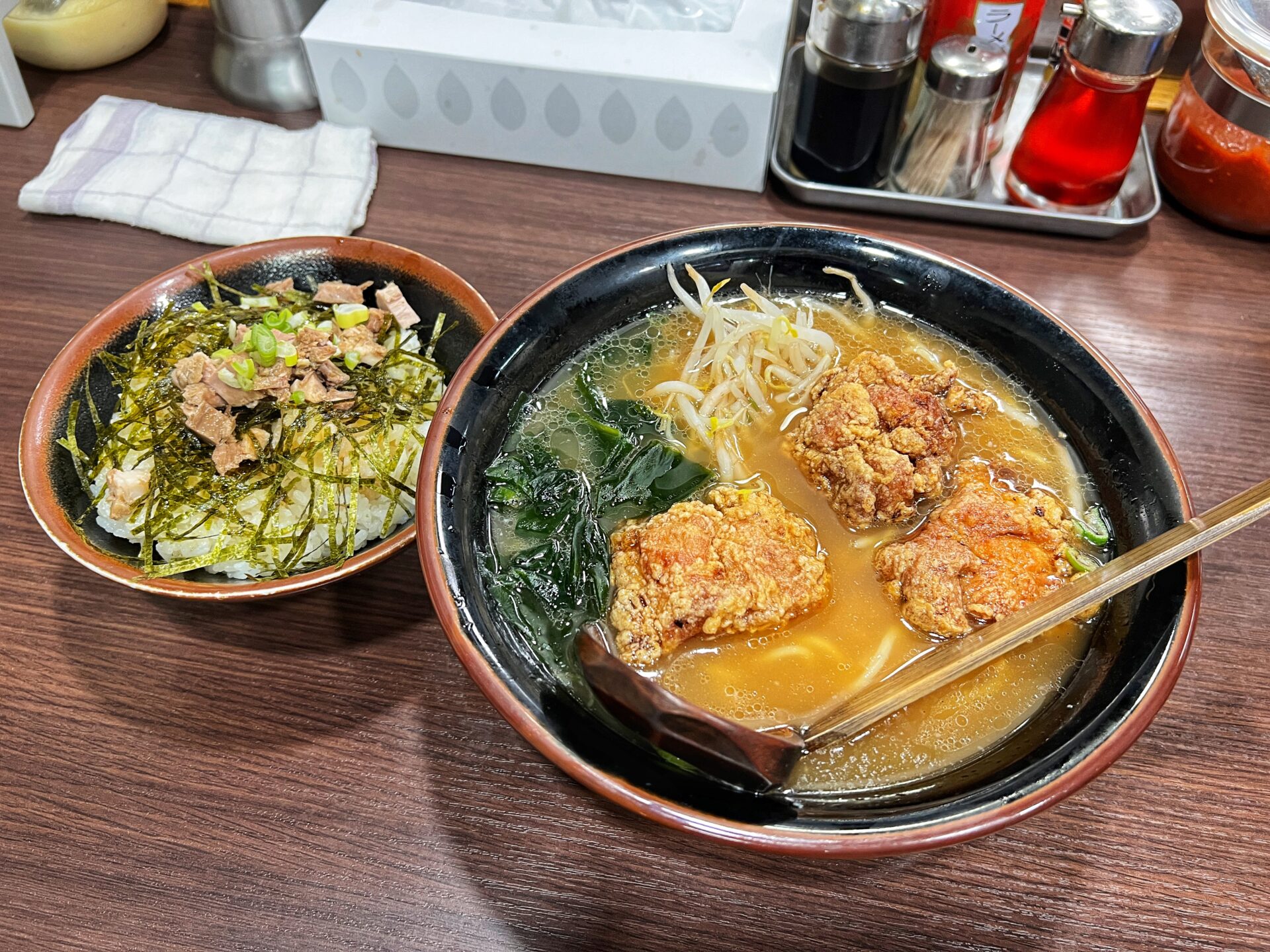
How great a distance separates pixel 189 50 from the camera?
2684mm

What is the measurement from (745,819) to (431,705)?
608mm

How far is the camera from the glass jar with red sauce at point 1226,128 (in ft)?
6.16

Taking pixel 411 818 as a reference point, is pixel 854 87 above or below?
above

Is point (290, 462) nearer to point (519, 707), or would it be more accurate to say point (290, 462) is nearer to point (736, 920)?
point (519, 707)

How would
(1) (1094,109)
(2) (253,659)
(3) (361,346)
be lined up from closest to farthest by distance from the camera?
(2) (253,659) < (3) (361,346) < (1) (1094,109)

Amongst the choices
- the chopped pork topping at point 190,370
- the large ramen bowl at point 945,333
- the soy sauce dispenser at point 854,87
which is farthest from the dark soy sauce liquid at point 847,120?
the chopped pork topping at point 190,370

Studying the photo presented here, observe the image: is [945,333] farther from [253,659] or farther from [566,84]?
[253,659]

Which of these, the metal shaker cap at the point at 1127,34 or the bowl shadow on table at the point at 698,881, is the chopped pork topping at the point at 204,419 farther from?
the metal shaker cap at the point at 1127,34

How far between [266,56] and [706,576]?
2.10 m

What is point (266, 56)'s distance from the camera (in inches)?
94.6

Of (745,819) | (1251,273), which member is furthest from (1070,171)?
(745,819)

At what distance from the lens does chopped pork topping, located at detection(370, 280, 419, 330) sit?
5.67 feet

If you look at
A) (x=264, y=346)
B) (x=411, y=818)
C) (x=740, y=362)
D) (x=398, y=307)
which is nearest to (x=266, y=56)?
(x=398, y=307)

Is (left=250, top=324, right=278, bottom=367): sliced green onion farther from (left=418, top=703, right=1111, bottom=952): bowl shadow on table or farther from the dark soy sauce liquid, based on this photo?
the dark soy sauce liquid
